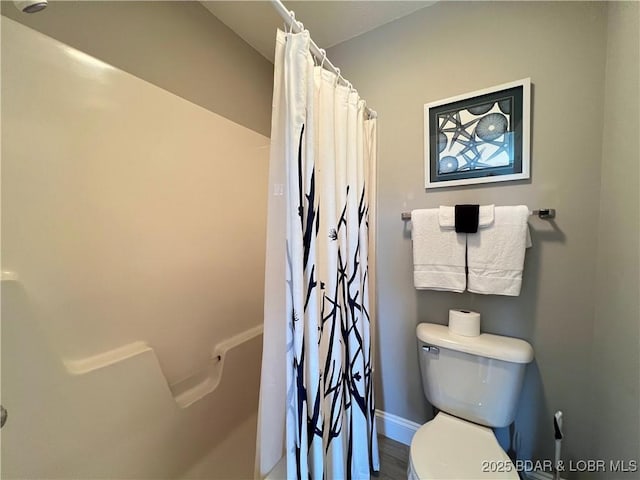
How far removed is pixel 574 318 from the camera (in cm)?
110

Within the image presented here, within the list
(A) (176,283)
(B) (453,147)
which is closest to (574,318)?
(B) (453,147)

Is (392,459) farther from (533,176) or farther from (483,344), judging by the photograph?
(533,176)

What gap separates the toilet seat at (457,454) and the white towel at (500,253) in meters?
0.61

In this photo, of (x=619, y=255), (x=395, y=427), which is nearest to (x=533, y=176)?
(x=619, y=255)

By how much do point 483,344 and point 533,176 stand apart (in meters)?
0.81

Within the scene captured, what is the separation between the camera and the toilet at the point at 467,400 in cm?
92

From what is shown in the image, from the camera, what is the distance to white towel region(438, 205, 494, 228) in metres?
1.15

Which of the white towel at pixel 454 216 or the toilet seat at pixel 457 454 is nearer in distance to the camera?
the toilet seat at pixel 457 454

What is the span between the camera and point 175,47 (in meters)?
1.29

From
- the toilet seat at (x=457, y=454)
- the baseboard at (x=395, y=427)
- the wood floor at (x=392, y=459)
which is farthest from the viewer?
the baseboard at (x=395, y=427)

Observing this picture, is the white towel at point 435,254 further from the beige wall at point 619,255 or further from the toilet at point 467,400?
the beige wall at point 619,255

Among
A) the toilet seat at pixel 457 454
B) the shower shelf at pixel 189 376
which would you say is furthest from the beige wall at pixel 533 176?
the shower shelf at pixel 189 376

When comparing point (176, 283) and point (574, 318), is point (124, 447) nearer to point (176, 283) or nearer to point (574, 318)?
point (176, 283)

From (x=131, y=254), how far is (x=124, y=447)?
2.57 feet
